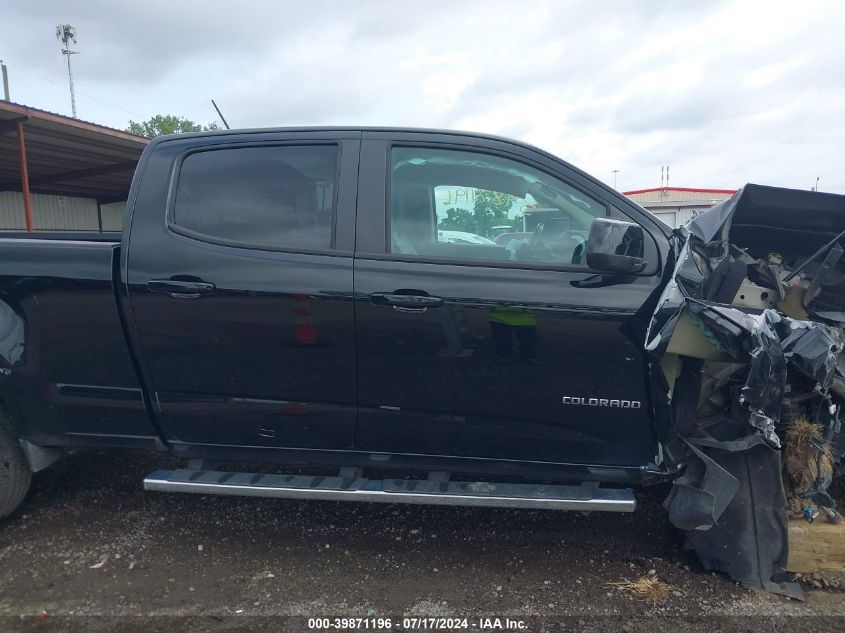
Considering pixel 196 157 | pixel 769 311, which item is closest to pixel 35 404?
pixel 196 157

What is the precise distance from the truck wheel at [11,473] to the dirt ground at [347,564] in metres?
0.21

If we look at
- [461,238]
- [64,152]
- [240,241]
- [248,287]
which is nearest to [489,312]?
[461,238]

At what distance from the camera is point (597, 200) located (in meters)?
2.81

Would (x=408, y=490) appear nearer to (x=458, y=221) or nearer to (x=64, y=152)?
(x=458, y=221)

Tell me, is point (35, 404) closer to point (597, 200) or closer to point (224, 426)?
point (224, 426)

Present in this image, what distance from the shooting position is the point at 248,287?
9.12 ft

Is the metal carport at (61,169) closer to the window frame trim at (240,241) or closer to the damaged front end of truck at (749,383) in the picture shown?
the window frame trim at (240,241)

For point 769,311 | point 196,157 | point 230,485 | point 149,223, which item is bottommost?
point 230,485

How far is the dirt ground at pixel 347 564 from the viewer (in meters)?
2.61

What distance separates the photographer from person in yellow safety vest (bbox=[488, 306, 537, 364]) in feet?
8.79

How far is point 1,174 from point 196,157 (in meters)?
12.9

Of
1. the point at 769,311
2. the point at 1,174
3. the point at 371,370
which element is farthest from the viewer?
the point at 1,174

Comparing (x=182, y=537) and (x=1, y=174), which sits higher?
(x=1, y=174)

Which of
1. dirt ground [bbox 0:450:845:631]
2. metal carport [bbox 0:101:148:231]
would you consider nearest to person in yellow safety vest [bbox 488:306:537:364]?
dirt ground [bbox 0:450:845:631]
